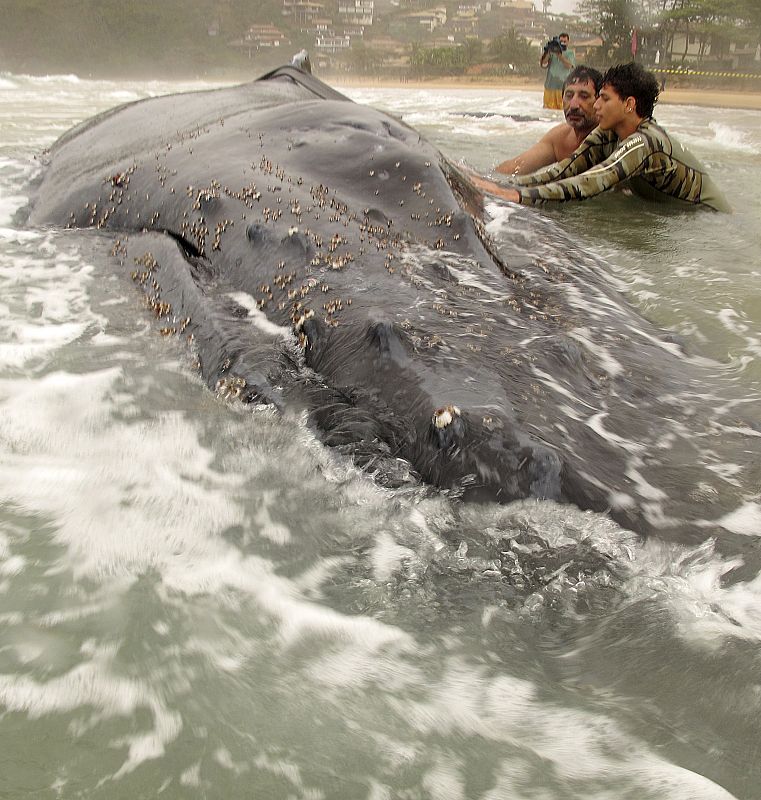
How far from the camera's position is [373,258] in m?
2.67

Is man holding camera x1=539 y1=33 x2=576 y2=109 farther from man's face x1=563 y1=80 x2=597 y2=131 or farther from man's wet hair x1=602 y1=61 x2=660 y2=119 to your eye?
man's wet hair x1=602 y1=61 x2=660 y2=119

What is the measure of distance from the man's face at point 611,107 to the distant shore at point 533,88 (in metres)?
19.4

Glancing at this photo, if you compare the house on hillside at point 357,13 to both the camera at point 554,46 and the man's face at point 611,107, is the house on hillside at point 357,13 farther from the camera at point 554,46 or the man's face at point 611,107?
the man's face at point 611,107

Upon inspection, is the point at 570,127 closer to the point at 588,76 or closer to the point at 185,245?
the point at 588,76

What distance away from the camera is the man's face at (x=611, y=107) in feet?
19.5

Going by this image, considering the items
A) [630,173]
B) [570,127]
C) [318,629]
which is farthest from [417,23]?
[318,629]

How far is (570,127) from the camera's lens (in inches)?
276

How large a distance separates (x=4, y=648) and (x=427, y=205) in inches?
90.5

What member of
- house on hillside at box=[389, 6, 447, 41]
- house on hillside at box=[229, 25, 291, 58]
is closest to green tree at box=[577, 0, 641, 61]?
house on hillside at box=[389, 6, 447, 41]

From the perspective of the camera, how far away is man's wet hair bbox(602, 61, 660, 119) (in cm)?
579

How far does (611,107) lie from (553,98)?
10463mm

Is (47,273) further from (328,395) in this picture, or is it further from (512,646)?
(512,646)

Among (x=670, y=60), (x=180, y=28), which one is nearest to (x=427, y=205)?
(x=670, y=60)

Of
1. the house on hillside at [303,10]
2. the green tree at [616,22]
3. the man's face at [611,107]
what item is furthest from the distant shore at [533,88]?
the house on hillside at [303,10]
